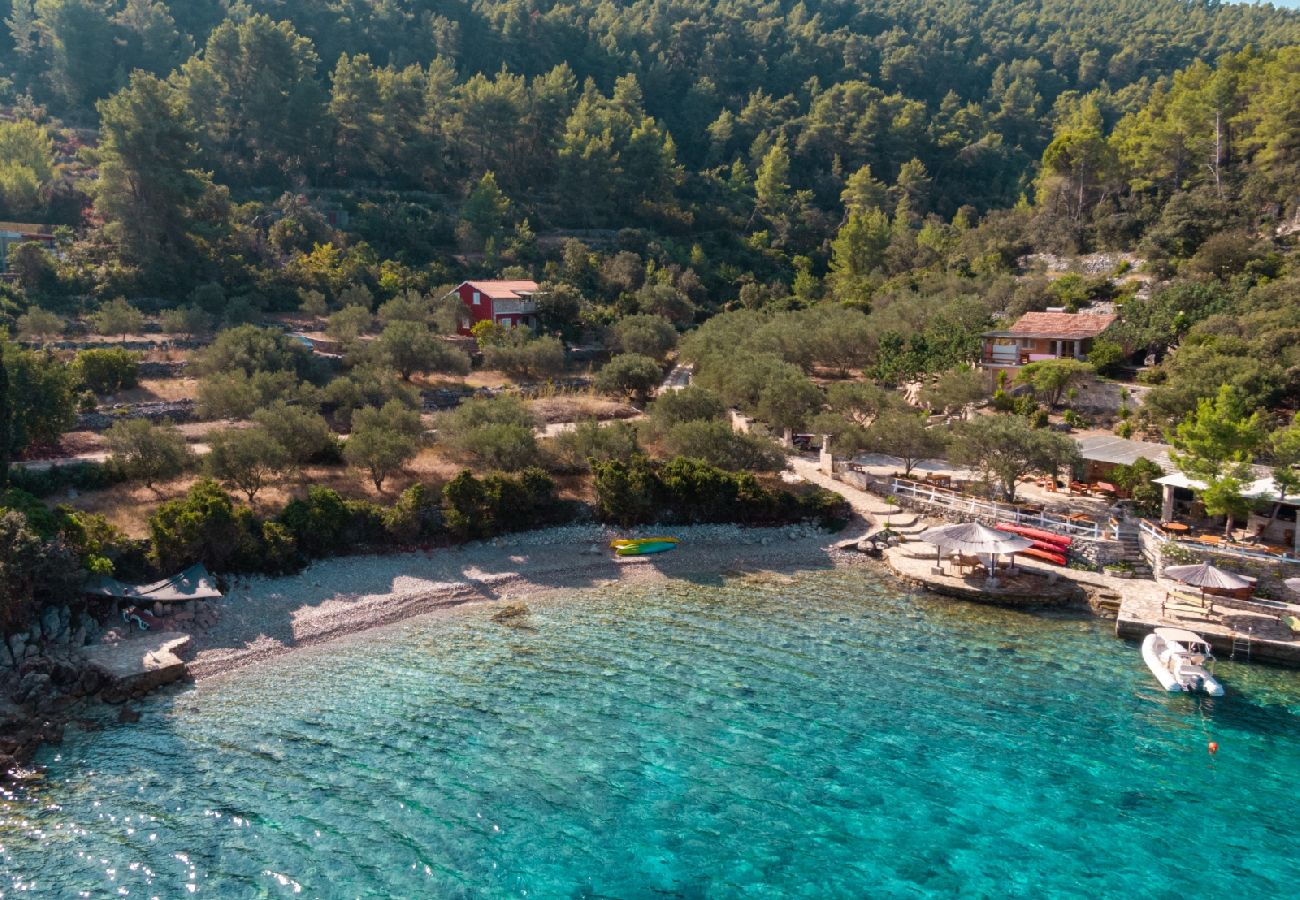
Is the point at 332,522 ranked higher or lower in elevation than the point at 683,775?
higher

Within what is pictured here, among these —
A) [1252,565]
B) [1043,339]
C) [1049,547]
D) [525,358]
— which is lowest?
[1049,547]

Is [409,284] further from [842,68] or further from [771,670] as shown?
[842,68]

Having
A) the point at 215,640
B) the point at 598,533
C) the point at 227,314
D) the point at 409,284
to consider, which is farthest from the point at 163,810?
the point at 409,284

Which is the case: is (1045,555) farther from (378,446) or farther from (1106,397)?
(378,446)

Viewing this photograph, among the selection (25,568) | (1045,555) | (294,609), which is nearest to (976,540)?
(1045,555)

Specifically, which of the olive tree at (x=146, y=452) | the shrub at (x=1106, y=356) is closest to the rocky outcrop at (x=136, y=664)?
the olive tree at (x=146, y=452)

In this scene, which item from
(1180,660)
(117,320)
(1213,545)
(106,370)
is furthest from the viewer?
(117,320)
